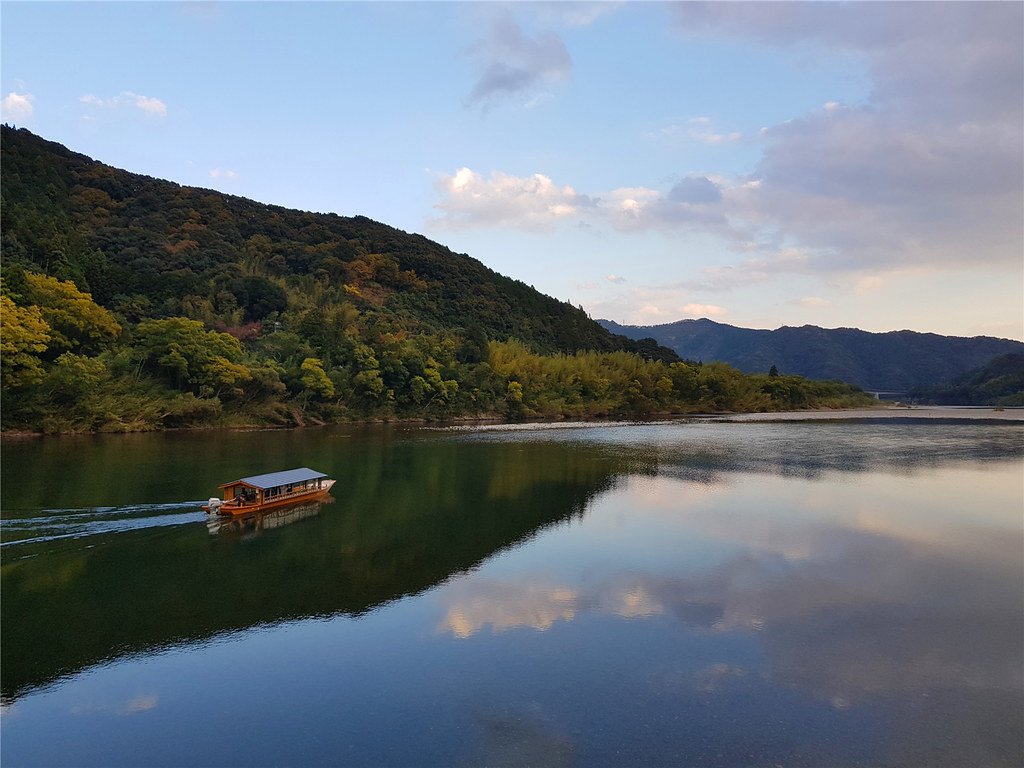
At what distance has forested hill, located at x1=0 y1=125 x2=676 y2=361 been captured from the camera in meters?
47.3

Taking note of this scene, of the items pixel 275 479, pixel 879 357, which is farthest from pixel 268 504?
pixel 879 357

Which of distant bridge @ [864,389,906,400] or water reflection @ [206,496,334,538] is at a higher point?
distant bridge @ [864,389,906,400]

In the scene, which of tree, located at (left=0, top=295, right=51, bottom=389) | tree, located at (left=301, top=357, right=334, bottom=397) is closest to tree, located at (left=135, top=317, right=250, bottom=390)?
tree, located at (left=301, top=357, right=334, bottom=397)

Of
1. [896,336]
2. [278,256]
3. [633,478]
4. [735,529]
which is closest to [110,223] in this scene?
[278,256]

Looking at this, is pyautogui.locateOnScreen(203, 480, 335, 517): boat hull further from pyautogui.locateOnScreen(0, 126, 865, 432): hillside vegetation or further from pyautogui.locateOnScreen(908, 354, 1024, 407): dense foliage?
pyautogui.locateOnScreen(908, 354, 1024, 407): dense foliage

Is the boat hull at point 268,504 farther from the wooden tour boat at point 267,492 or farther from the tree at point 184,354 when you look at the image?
the tree at point 184,354

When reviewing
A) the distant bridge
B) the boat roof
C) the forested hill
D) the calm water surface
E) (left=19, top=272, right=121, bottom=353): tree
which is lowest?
the calm water surface

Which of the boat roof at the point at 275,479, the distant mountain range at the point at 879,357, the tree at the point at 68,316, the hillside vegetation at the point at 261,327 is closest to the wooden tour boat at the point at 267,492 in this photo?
the boat roof at the point at 275,479

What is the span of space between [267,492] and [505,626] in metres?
9.92

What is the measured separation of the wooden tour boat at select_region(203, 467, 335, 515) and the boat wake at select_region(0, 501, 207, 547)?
0.65m

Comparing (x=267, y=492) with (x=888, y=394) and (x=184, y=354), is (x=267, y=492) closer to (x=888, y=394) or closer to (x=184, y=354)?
(x=184, y=354)

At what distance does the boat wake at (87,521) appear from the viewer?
1337 cm

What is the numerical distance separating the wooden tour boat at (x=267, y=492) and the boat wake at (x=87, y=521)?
0.65 metres

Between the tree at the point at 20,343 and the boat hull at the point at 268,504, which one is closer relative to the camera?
the boat hull at the point at 268,504
